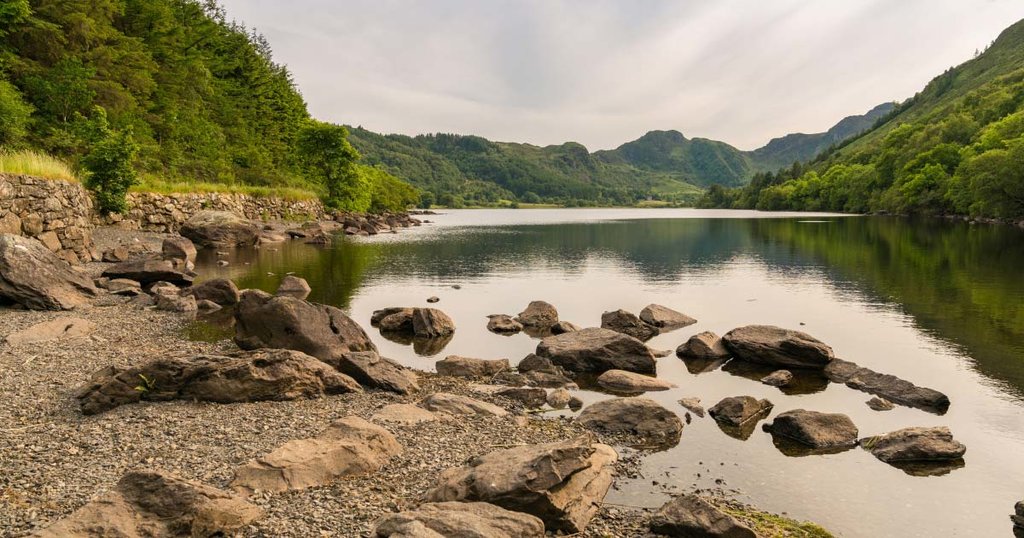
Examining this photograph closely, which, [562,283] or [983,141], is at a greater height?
[983,141]

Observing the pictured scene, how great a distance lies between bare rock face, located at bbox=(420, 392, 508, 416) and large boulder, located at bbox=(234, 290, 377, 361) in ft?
18.2

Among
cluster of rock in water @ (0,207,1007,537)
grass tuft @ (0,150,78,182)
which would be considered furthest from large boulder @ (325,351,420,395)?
grass tuft @ (0,150,78,182)

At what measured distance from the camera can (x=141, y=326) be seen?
2478 centimetres

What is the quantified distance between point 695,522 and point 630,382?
1070 centimetres

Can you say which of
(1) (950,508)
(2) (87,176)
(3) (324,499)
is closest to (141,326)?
(3) (324,499)

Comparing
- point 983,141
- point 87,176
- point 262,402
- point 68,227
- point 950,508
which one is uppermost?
point 983,141

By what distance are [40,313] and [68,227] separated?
671 inches

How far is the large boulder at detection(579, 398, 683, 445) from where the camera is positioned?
16.2 meters

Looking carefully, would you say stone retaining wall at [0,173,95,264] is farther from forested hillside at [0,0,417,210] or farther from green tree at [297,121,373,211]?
green tree at [297,121,373,211]

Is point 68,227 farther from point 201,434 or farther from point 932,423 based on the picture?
point 932,423

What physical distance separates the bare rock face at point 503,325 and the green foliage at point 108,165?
121ft

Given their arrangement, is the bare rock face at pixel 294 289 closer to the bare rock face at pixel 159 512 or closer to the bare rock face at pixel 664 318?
the bare rock face at pixel 664 318

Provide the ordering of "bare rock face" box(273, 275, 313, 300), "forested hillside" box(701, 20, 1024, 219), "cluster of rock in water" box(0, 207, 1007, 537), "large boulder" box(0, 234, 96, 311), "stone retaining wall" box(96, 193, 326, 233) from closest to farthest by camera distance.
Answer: "cluster of rock in water" box(0, 207, 1007, 537)
"large boulder" box(0, 234, 96, 311)
"bare rock face" box(273, 275, 313, 300)
"stone retaining wall" box(96, 193, 326, 233)
"forested hillside" box(701, 20, 1024, 219)

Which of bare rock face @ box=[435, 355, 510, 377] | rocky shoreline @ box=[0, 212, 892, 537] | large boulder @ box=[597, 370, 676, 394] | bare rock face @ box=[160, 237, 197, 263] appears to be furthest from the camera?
bare rock face @ box=[160, 237, 197, 263]
